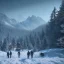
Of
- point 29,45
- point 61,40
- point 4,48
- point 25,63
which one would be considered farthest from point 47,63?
point 29,45

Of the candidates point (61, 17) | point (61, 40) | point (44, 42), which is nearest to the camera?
point (61, 40)

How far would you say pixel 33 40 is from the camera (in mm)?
110688

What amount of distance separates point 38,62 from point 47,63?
184cm

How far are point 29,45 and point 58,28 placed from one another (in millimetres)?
49303

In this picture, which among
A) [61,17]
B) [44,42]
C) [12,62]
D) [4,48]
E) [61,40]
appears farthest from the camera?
[4,48]

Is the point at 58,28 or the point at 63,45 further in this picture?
the point at 58,28

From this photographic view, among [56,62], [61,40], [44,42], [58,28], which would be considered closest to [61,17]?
[58,28]

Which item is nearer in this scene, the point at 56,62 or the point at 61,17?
the point at 56,62

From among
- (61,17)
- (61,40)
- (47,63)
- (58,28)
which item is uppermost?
(61,17)

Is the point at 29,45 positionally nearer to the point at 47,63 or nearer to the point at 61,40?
the point at 61,40

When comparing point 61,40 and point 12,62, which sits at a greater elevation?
point 61,40

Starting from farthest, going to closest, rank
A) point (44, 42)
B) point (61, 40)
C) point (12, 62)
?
1. point (44, 42)
2. point (61, 40)
3. point (12, 62)

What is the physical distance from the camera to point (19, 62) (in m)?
30.4

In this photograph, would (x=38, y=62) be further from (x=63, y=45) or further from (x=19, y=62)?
(x=63, y=45)
